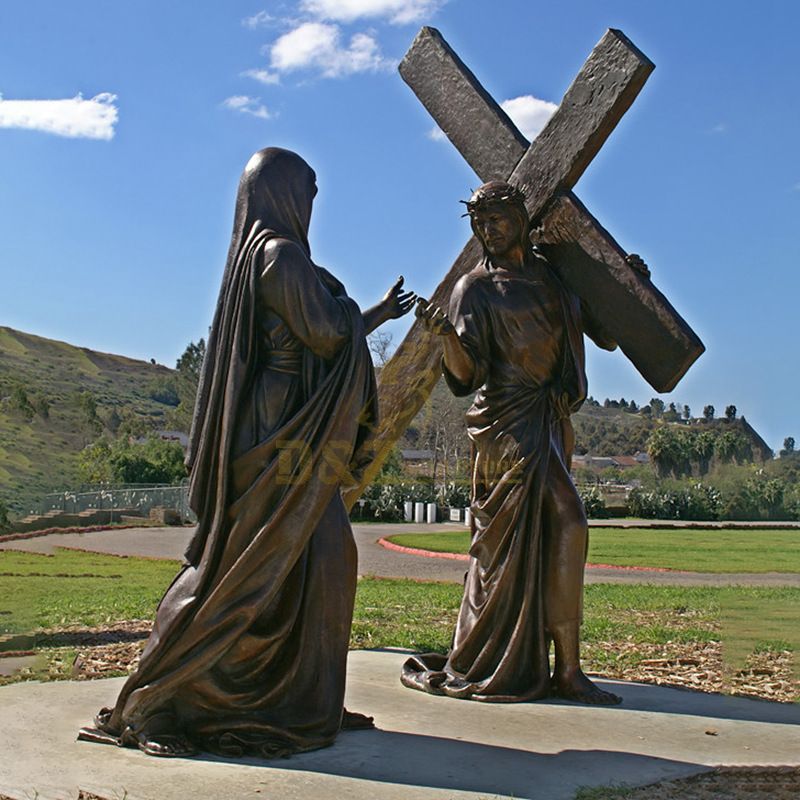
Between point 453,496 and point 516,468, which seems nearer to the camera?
point 516,468

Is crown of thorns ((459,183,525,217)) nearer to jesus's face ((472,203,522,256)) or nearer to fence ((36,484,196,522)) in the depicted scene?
jesus's face ((472,203,522,256))

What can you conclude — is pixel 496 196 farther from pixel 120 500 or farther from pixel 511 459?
pixel 120 500

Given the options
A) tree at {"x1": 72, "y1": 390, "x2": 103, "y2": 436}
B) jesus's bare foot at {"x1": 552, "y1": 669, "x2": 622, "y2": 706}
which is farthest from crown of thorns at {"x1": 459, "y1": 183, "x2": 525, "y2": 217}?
tree at {"x1": 72, "y1": 390, "x2": 103, "y2": 436}

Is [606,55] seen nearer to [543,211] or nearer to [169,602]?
[543,211]

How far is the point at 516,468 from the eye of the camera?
6.34 metres

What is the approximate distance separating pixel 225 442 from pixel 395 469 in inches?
1637

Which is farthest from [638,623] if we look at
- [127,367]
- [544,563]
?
[127,367]

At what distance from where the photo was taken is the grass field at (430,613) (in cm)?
909

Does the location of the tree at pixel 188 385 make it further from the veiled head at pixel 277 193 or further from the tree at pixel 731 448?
the veiled head at pixel 277 193

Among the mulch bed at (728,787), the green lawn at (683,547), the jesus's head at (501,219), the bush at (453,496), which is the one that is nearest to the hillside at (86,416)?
the bush at (453,496)

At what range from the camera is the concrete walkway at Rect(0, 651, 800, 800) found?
4316 mm

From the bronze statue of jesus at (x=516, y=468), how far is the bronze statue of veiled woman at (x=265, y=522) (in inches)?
53.1

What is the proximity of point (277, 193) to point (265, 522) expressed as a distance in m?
1.53

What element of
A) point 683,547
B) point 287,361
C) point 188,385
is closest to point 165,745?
point 287,361
